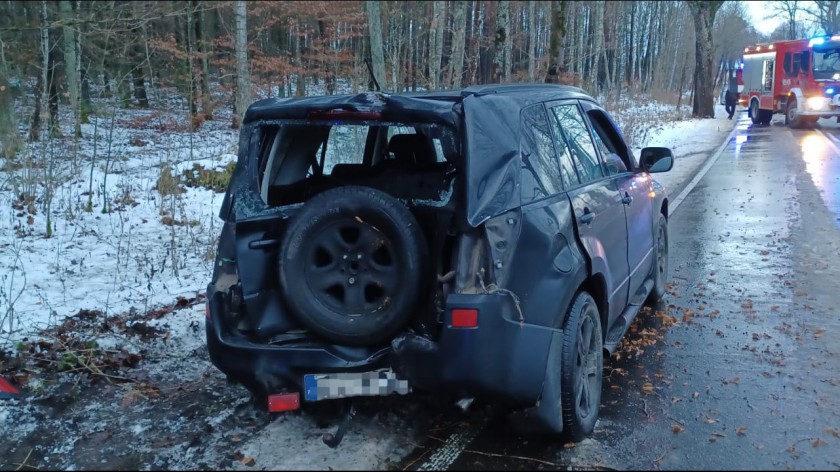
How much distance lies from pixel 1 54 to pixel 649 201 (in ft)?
27.5

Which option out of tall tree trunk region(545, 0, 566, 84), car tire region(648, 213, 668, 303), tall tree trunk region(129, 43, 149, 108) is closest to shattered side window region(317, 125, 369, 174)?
car tire region(648, 213, 668, 303)

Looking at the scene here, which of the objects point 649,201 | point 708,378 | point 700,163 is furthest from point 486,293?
point 700,163

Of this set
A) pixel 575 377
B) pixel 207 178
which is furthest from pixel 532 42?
pixel 575 377

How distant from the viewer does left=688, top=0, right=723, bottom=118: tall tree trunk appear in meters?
34.3

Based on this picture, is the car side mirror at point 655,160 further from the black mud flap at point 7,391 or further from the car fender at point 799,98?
the car fender at point 799,98

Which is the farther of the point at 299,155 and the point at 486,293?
the point at 299,155

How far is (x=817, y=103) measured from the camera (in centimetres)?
2666

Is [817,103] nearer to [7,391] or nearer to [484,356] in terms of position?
[484,356]

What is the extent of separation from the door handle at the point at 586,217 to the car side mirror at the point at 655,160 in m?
1.96

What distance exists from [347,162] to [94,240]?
15.0ft

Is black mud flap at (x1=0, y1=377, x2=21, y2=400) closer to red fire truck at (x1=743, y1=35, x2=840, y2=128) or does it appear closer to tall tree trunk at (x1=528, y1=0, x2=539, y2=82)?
tall tree trunk at (x1=528, y1=0, x2=539, y2=82)

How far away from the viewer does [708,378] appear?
4773 millimetres

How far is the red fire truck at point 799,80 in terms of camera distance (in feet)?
86.7

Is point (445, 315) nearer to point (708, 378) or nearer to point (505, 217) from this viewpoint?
point (505, 217)
